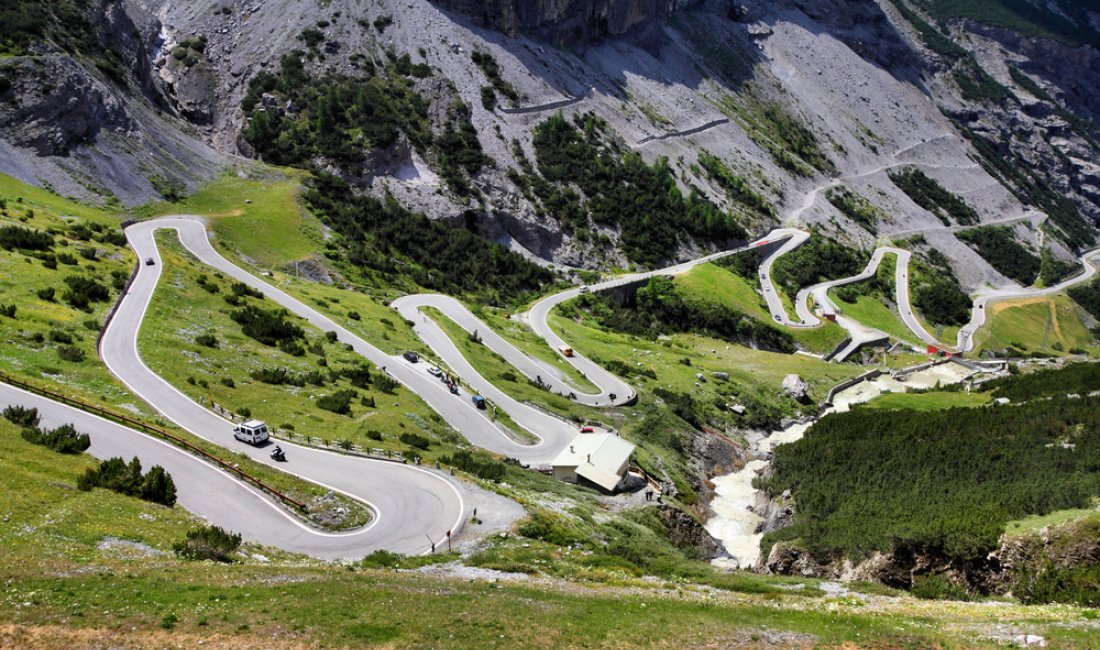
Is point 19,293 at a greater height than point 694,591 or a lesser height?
greater

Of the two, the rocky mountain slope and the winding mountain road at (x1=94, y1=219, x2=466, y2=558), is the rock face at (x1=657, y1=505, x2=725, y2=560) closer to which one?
the winding mountain road at (x1=94, y1=219, x2=466, y2=558)

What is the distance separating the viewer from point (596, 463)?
4219cm

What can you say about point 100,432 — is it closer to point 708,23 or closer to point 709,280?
point 709,280

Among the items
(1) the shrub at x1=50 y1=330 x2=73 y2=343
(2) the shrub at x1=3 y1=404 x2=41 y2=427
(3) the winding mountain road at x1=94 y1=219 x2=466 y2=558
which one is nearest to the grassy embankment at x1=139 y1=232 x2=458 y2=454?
(3) the winding mountain road at x1=94 y1=219 x2=466 y2=558

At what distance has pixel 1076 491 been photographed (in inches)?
1115

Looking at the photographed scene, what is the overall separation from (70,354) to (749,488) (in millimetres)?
40035

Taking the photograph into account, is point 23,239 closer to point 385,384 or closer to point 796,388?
point 385,384

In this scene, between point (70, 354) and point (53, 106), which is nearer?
point (70, 354)

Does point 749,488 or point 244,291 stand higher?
point 244,291

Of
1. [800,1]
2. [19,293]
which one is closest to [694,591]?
[19,293]

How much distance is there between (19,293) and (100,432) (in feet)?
52.9

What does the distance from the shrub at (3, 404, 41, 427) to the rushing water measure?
28.7m

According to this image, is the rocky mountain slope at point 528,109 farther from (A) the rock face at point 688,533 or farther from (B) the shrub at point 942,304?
(A) the rock face at point 688,533

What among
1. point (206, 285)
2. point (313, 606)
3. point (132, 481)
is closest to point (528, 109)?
point (206, 285)
